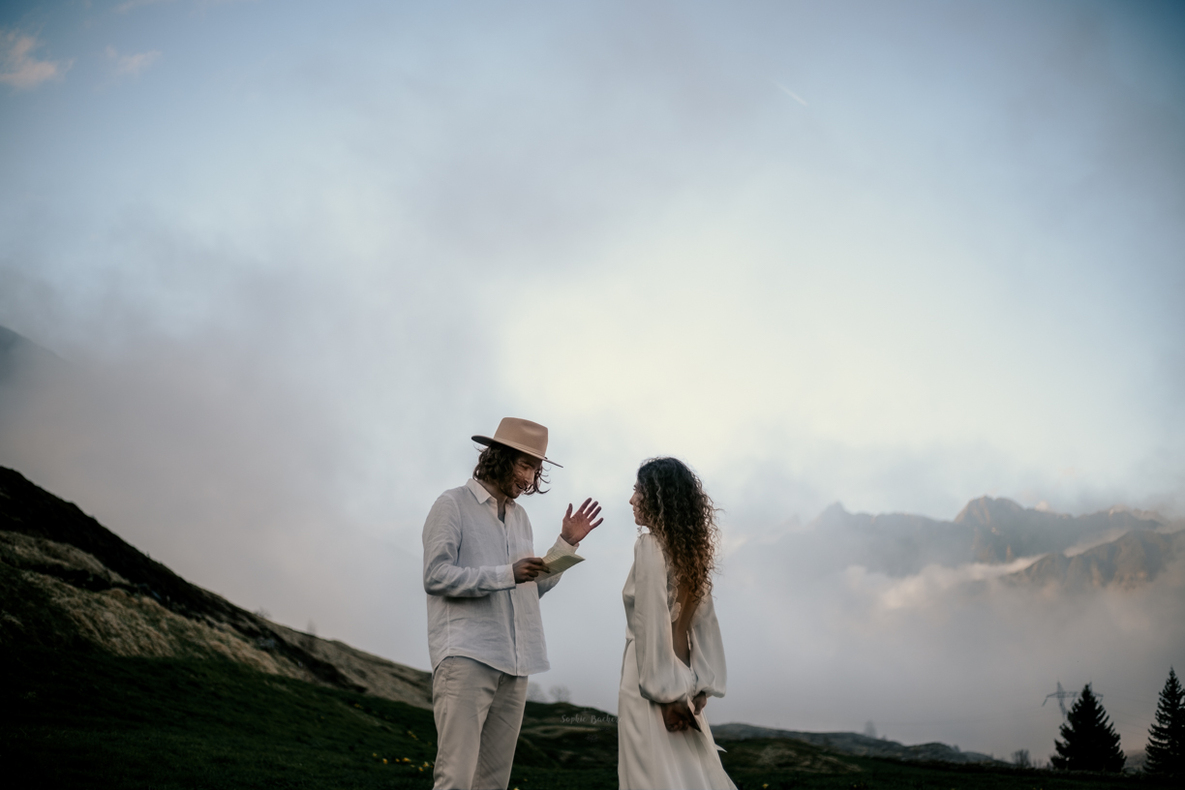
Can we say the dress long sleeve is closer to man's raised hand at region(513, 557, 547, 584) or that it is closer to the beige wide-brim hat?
man's raised hand at region(513, 557, 547, 584)

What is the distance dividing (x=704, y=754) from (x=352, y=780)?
12971mm

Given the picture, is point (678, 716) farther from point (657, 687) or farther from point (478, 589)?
point (478, 589)

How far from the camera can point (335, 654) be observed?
47938 mm

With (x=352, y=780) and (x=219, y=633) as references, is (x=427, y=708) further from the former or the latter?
(x=352, y=780)

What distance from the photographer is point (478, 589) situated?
197 inches

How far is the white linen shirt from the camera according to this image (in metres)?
5.05

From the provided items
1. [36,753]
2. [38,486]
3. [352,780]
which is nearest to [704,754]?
[36,753]

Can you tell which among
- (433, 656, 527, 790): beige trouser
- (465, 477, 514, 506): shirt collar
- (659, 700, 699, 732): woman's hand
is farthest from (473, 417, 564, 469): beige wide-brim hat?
(659, 700, 699, 732): woman's hand

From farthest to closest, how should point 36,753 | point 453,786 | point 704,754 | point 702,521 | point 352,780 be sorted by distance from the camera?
point 352,780 → point 36,753 → point 702,521 → point 704,754 → point 453,786

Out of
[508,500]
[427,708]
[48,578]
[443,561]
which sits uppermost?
[508,500]

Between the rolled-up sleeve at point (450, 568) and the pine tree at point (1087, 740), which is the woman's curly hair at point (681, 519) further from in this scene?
the pine tree at point (1087, 740)

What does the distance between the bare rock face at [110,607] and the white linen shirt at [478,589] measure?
21.2 meters

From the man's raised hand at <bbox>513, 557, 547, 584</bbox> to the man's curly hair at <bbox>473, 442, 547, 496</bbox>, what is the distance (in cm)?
87

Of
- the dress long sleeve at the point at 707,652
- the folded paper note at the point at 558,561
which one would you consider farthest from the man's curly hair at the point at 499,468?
the dress long sleeve at the point at 707,652
